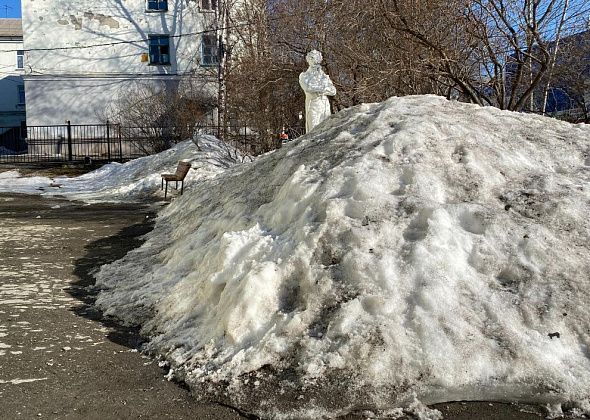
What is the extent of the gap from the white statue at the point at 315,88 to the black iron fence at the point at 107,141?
9135 millimetres

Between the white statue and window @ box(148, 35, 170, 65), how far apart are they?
23.2m

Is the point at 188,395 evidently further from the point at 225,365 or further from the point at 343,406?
the point at 343,406

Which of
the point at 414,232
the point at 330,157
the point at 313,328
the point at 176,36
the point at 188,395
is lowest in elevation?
the point at 188,395

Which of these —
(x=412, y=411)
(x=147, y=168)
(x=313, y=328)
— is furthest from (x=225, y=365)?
(x=147, y=168)

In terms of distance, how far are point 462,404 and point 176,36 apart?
3120 cm

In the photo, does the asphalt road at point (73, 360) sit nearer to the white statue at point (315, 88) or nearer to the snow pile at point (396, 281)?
the snow pile at point (396, 281)

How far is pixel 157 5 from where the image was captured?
3142cm

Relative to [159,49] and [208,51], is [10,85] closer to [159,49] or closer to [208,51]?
[159,49]

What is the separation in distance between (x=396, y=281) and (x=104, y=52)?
30.8 metres

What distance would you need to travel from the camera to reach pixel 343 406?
3123 mm

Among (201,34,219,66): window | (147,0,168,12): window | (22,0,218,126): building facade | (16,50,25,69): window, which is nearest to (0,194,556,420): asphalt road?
(22,0,218,126): building facade

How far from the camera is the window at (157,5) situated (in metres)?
31.3

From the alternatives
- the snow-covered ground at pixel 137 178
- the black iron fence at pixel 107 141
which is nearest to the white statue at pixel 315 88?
the snow-covered ground at pixel 137 178

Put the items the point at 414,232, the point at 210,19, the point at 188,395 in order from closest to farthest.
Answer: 1. the point at 188,395
2. the point at 414,232
3. the point at 210,19
